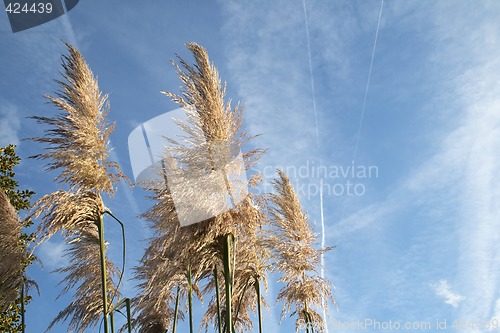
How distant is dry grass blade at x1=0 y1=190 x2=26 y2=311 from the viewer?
527cm

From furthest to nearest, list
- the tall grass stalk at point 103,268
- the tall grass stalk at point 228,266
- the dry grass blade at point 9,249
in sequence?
the dry grass blade at point 9,249, the tall grass stalk at point 228,266, the tall grass stalk at point 103,268

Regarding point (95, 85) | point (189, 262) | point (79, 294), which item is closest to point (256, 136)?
point (189, 262)

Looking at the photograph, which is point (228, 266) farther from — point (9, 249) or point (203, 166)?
point (9, 249)

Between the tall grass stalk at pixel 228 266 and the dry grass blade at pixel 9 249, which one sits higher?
the dry grass blade at pixel 9 249

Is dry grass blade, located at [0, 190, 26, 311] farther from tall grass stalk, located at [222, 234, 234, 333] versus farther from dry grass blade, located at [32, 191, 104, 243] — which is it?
tall grass stalk, located at [222, 234, 234, 333]

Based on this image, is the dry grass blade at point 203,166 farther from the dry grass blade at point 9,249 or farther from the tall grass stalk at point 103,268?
the dry grass blade at point 9,249

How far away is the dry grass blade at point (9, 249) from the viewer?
527 centimetres

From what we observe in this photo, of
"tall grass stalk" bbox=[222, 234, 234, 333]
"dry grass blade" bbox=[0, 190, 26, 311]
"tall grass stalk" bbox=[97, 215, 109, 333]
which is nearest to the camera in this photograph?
"tall grass stalk" bbox=[97, 215, 109, 333]

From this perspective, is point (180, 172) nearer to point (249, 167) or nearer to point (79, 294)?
point (249, 167)

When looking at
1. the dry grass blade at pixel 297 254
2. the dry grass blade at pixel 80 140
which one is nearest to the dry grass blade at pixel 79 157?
the dry grass blade at pixel 80 140

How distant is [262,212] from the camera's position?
4.66 metres

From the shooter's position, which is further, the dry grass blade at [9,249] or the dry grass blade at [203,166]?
the dry grass blade at [9,249]

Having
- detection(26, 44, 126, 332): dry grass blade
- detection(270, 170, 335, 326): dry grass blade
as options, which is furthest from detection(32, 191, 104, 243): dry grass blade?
detection(270, 170, 335, 326): dry grass blade

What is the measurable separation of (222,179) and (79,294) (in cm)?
293
